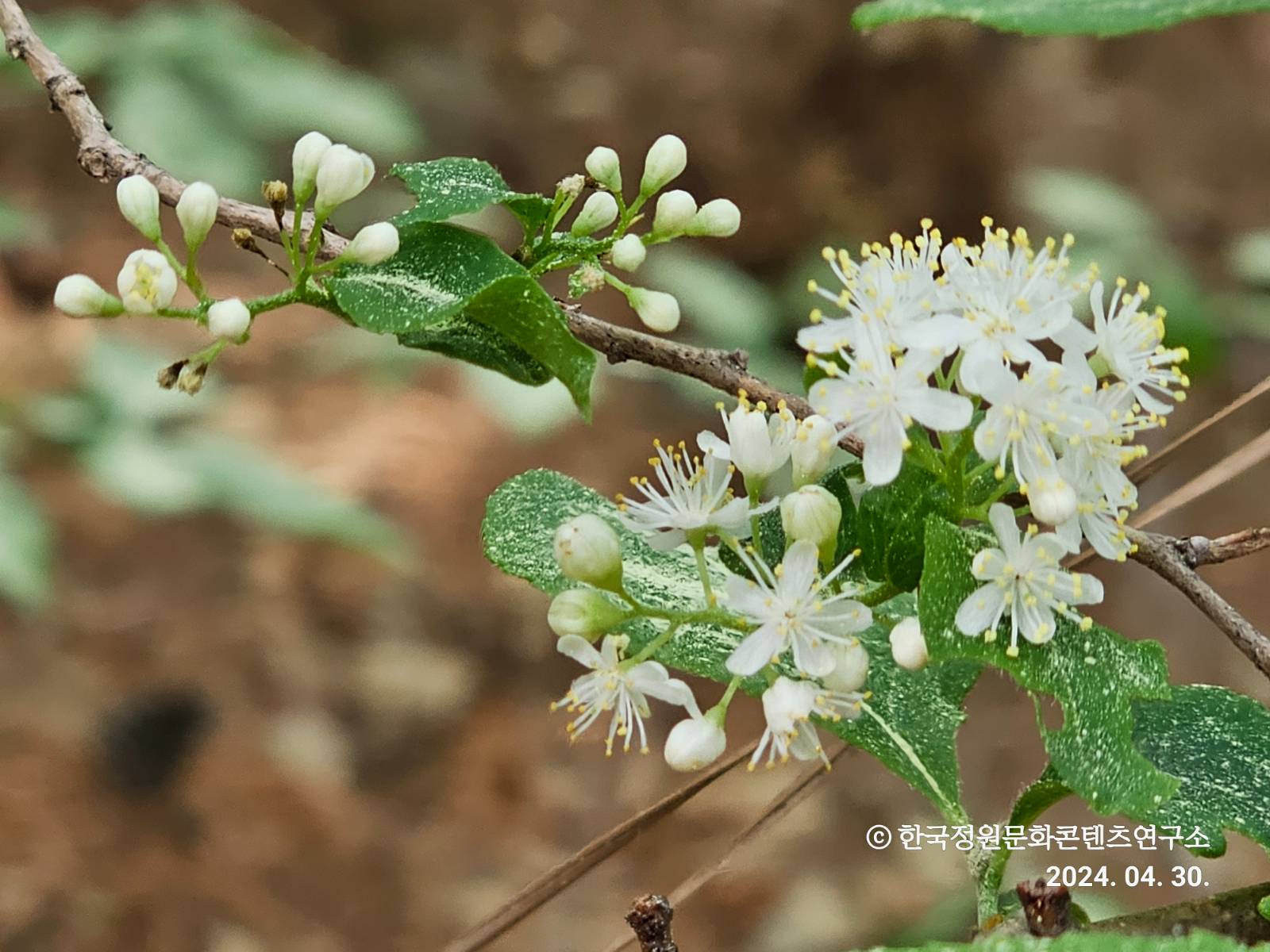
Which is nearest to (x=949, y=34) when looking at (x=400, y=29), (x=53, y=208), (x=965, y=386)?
(x=400, y=29)

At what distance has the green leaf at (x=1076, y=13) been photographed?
47cm

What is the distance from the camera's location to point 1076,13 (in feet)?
1.62

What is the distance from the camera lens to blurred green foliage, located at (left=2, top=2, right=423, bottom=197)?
2.38 m

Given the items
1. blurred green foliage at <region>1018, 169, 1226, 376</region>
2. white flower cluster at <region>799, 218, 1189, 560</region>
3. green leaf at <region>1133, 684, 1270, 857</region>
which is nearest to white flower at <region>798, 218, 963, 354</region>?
white flower cluster at <region>799, 218, 1189, 560</region>

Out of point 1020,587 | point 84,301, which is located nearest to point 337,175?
point 84,301

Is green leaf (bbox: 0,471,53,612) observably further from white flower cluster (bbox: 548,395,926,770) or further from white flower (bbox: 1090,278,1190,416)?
white flower (bbox: 1090,278,1190,416)

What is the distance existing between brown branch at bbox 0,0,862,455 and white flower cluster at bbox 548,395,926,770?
0.06 feet

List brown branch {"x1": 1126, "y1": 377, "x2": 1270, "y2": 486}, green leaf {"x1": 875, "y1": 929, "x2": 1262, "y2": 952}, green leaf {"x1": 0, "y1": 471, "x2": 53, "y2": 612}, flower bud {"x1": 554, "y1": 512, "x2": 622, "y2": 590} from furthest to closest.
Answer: green leaf {"x1": 0, "y1": 471, "x2": 53, "y2": 612}
brown branch {"x1": 1126, "y1": 377, "x2": 1270, "y2": 486}
flower bud {"x1": 554, "y1": 512, "x2": 622, "y2": 590}
green leaf {"x1": 875, "y1": 929, "x2": 1262, "y2": 952}

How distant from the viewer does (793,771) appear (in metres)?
2.30

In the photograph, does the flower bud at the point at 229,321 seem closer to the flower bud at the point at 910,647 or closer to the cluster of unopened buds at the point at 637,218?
the cluster of unopened buds at the point at 637,218

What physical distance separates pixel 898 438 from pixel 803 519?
0.05 meters

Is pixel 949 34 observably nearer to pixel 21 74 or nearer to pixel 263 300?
pixel 21 74
